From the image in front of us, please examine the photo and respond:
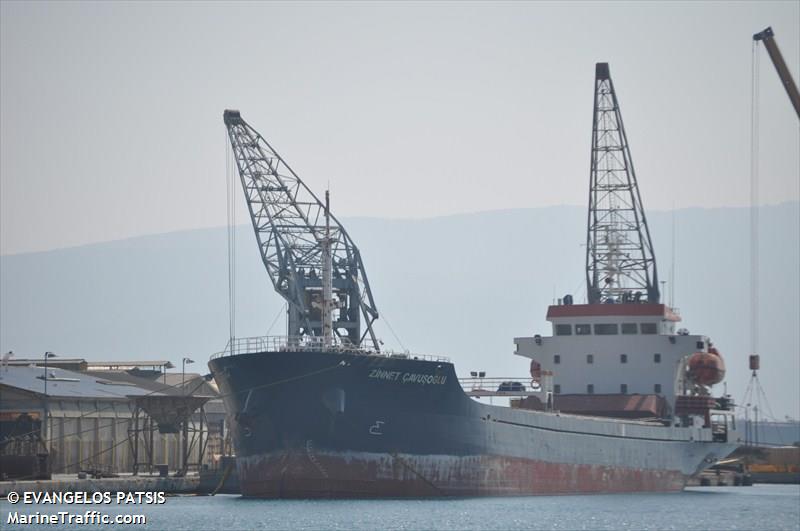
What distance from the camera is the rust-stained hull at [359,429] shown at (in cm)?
5812

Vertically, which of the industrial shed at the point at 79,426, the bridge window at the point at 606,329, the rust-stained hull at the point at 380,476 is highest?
the bridge window at the point at 606,329

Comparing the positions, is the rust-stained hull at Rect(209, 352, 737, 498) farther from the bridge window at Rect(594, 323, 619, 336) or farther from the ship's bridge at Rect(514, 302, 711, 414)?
the bridge window at Rect(594, 323, 619, 336)

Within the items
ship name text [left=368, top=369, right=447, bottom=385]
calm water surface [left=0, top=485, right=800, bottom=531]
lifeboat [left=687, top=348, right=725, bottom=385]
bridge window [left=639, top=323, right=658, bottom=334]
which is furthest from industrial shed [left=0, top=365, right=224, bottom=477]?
lifeboat [left=687, top=348, right=725, bottom=385]

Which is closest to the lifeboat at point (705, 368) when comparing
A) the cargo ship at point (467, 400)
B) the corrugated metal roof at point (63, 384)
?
the cargo ship at point (467, 400)

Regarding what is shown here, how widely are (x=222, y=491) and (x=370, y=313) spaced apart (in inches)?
1019

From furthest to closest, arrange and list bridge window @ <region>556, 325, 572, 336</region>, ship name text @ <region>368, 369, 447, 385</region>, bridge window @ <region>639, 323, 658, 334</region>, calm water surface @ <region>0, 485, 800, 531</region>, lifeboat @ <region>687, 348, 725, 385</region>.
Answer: lifeboat @ <region>687, 348, 725, 385</region> < bridge window @ <region>556, 325, 572, 336</region> < bridge window @ <region>639, 323, 658, 334</region> < ship name text @ <region>368, 369, 447, 385</region> < calm water surface @ <region>0, 485, 800, 531</region>

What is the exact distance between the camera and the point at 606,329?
253 ft

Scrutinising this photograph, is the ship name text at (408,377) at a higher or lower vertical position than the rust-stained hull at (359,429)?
higher

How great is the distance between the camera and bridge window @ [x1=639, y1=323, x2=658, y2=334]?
3024 inches

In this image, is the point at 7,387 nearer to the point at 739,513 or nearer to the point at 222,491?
the point at 222,491

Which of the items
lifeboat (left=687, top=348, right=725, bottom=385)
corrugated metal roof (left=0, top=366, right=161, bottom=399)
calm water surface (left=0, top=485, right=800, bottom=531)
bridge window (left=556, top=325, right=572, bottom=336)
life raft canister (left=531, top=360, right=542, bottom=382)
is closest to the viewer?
calm water surface (left=0, top=485, right=800, bottom=531)

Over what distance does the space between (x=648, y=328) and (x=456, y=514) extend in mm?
24878

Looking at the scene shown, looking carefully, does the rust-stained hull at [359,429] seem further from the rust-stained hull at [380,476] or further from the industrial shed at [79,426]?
the industrial shed at [79,426]

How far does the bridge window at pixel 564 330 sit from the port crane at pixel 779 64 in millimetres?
17923
